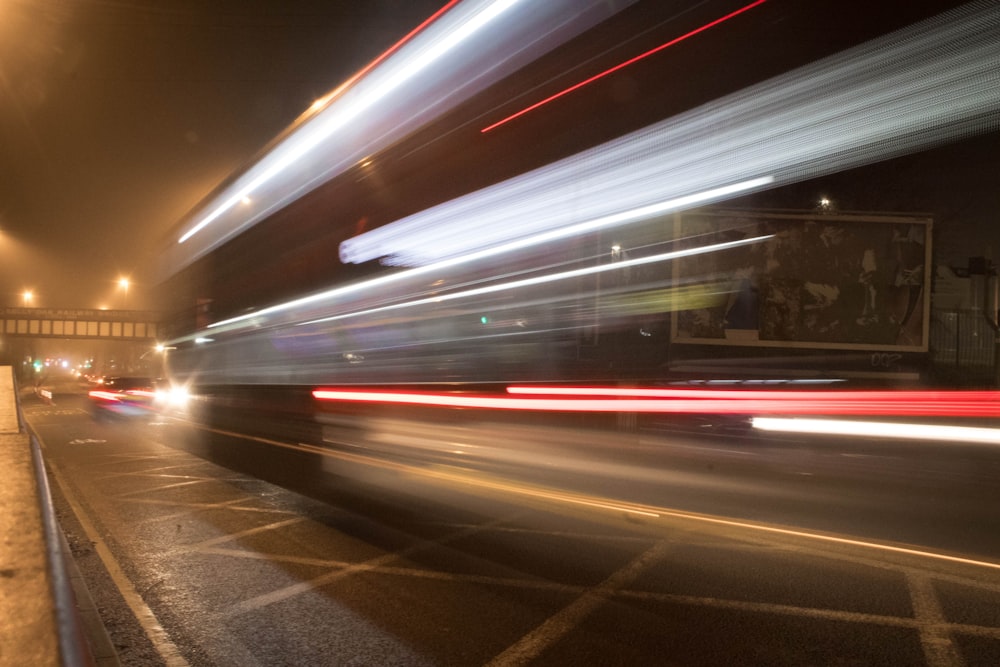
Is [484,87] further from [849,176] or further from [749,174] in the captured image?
[849,176]

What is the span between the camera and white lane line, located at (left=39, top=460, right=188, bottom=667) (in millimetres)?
3629

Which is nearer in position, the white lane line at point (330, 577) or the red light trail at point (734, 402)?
the white lane line at point (330, 577)

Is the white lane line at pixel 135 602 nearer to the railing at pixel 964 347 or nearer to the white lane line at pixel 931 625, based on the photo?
the white lane line at pixel 931 625

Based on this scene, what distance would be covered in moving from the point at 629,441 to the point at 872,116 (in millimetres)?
4524

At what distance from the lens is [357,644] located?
3.76m

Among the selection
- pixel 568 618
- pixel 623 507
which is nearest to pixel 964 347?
pixel 623 507

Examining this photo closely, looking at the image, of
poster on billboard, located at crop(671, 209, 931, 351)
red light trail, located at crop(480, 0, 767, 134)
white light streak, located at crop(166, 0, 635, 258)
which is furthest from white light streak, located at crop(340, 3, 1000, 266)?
poster on billboard, located at crop(671, 209, 931, 351)

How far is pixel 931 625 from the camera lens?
3.99m

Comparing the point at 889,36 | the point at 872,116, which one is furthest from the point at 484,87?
the point at 889,36

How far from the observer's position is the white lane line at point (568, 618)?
3.61 m

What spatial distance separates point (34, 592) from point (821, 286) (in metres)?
14.7

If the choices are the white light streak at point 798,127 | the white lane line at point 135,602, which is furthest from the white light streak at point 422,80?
the white lane line at point 135,602

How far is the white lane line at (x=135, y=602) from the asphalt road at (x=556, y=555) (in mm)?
21

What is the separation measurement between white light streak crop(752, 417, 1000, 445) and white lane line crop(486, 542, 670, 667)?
3263 mm
